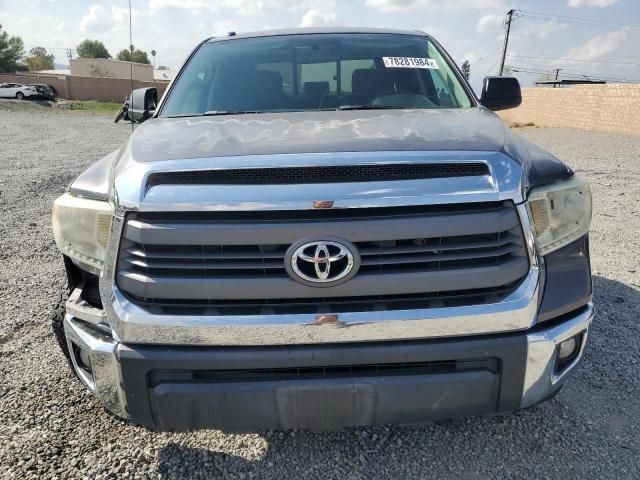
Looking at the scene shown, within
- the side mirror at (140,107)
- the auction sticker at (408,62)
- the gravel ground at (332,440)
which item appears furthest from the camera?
the side mirror at (140,107)

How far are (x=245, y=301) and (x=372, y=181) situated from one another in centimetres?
62

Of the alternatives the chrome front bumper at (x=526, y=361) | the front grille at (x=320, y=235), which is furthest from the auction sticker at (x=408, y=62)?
the chrome front bumper at (x=526, y=361)

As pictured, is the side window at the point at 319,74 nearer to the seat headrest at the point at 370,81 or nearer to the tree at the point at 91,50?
the seat headrest at the point at 370,81

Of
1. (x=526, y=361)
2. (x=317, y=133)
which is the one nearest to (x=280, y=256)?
(x=317, y=133)

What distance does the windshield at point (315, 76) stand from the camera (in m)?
3.11

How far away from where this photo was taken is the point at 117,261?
75.0 inches

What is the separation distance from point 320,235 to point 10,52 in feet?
251

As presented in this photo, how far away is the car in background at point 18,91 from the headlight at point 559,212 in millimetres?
45767

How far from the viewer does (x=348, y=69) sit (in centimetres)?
337

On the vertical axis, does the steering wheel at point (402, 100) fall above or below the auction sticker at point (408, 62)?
below

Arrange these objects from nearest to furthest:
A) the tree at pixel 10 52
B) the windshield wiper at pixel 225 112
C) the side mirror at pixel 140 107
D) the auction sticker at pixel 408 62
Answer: the windshield wiper at pixel 225 112 → the auction sticker at pixel 408 62 → the side mirror at pixel 140 107 → the tree at pixel 10 52

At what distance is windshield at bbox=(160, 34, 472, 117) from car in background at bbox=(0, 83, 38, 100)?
43.5 meters

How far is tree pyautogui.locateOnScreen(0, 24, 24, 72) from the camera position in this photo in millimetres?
63125

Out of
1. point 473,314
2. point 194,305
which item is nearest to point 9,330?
point 194,305
